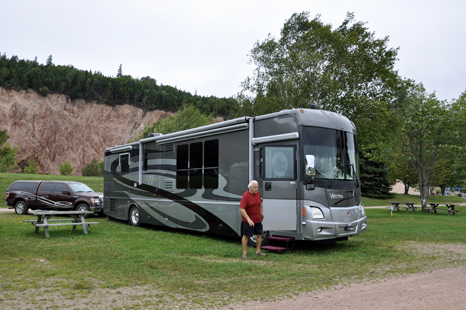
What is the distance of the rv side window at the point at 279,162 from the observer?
8.51 metres

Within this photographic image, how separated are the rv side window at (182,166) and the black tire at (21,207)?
435 inches

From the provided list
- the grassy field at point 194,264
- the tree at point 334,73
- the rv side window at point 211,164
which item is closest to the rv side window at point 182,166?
the rv side window at point 211,164

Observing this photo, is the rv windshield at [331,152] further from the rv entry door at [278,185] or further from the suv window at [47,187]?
the suv window at [47,187]

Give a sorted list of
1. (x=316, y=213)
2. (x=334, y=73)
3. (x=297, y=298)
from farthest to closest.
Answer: (x=334, y=73) < (x=316, y=213) < (x=297, y=298)

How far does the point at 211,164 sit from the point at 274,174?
92.1 inches

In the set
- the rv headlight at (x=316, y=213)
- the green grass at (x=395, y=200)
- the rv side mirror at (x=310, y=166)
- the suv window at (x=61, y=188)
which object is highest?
the rv side mirror at (x=310, y=166)

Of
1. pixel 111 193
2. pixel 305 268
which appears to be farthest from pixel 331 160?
pixel 111 193

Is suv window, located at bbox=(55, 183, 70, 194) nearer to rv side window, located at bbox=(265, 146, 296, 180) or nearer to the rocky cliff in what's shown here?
rv side window, located at bbox=(265, 146, 296, 180)

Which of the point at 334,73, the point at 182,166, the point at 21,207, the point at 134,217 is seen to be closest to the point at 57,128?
the point at 21,207

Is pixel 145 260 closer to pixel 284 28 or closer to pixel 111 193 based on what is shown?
pixel 111 193

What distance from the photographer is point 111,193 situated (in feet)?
50.6

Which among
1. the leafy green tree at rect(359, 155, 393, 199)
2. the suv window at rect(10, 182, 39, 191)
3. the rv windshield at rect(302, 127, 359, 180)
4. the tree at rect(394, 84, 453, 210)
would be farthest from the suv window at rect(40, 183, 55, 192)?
the leafy green tree at rect(359, 155, 393, 199)

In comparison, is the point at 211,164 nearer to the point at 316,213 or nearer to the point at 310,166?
the point at 310,166

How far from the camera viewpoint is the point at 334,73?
23.5 meters
